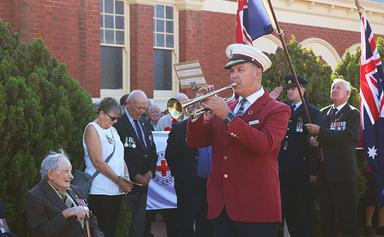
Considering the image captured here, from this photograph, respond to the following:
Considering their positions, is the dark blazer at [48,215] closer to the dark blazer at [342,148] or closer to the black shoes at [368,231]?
the dark blazer at [342,148]

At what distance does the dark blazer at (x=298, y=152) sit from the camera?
30.0 feet

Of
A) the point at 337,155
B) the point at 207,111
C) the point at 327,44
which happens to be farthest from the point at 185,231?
the point at 327,44

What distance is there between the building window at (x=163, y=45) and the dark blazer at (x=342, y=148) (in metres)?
10.2

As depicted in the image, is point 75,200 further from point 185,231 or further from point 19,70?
point 185,231

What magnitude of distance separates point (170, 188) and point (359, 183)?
8.91 feet

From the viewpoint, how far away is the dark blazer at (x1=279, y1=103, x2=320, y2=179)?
916 centimetres

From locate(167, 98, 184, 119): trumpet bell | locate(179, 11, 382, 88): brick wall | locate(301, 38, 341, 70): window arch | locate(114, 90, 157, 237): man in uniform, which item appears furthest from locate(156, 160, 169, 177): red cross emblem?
locate(301, 38, 341, 70): window arch

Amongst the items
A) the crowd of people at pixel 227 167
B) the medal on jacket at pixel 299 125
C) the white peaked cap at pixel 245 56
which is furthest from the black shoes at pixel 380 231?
the white peaked cap at pixel 245 56

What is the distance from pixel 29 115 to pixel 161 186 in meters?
3.47

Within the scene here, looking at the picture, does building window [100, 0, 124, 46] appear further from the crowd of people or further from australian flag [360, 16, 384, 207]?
australian flag [360, 16, 384, 207]

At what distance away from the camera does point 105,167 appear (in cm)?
779

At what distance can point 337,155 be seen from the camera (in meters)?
8.98

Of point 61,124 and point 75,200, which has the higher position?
point 61,124

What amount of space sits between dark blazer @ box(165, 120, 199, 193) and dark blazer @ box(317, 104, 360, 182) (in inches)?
62.8
